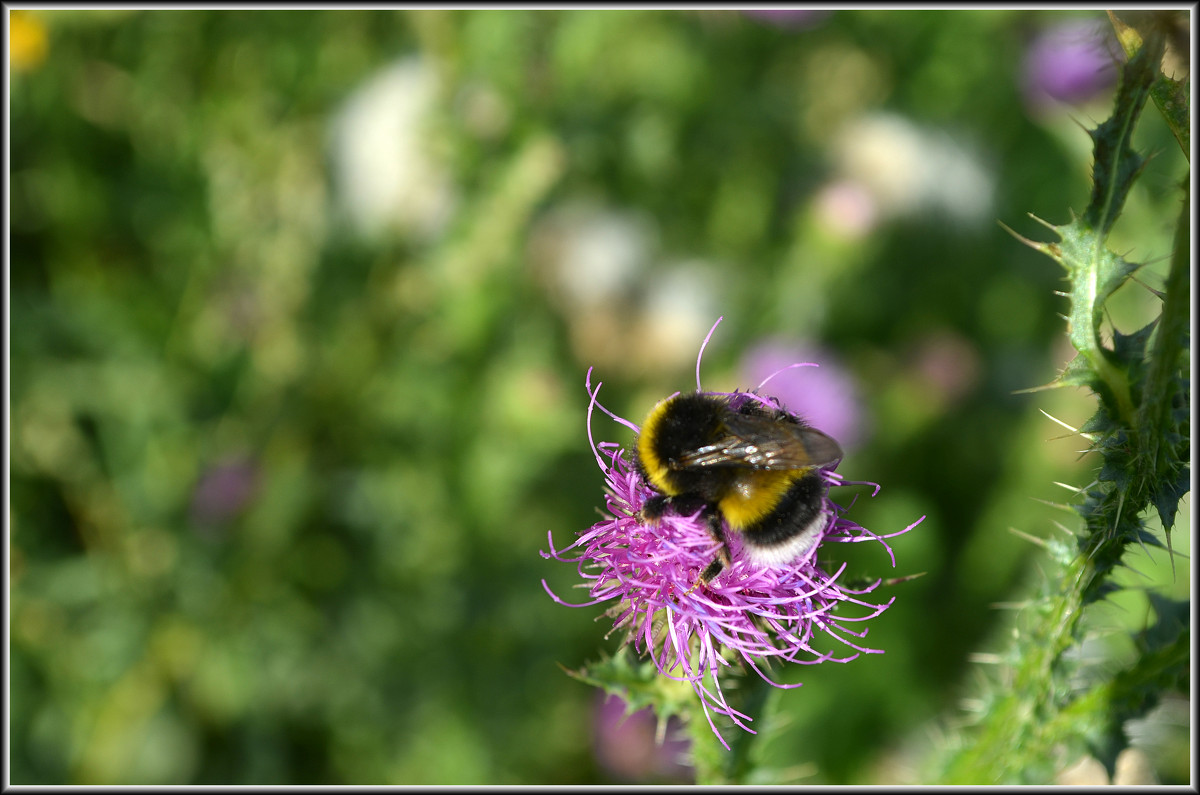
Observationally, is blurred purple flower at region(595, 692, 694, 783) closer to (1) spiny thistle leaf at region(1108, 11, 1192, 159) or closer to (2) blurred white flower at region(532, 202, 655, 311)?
(2) blurred white flower at region(532, 202, 655, 311)

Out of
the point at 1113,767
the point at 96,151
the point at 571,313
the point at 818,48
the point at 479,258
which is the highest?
the point at 818,48

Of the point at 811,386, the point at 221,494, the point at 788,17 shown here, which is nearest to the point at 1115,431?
the point at 811,386

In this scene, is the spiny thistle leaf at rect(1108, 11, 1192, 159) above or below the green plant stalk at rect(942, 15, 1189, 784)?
above

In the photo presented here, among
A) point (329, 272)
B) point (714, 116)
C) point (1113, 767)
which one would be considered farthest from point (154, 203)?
point (1113, 767)

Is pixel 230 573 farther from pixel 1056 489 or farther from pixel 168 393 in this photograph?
pixel 1056 489

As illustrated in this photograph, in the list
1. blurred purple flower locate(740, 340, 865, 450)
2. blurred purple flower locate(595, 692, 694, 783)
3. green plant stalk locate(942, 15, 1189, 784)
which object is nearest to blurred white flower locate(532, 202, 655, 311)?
blurred purple flower locate(740, 340, 865, 450)

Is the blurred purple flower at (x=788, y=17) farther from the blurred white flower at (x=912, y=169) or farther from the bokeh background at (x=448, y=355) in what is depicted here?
the blurred white flower at (x=912, y=169)

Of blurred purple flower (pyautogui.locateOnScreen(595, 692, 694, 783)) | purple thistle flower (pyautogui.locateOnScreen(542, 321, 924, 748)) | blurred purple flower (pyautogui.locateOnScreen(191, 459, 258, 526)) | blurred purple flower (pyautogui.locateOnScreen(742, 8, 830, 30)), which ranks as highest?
blurred purple flower (pyautogui.locateOnScreen(742, 8, 830, 30))
